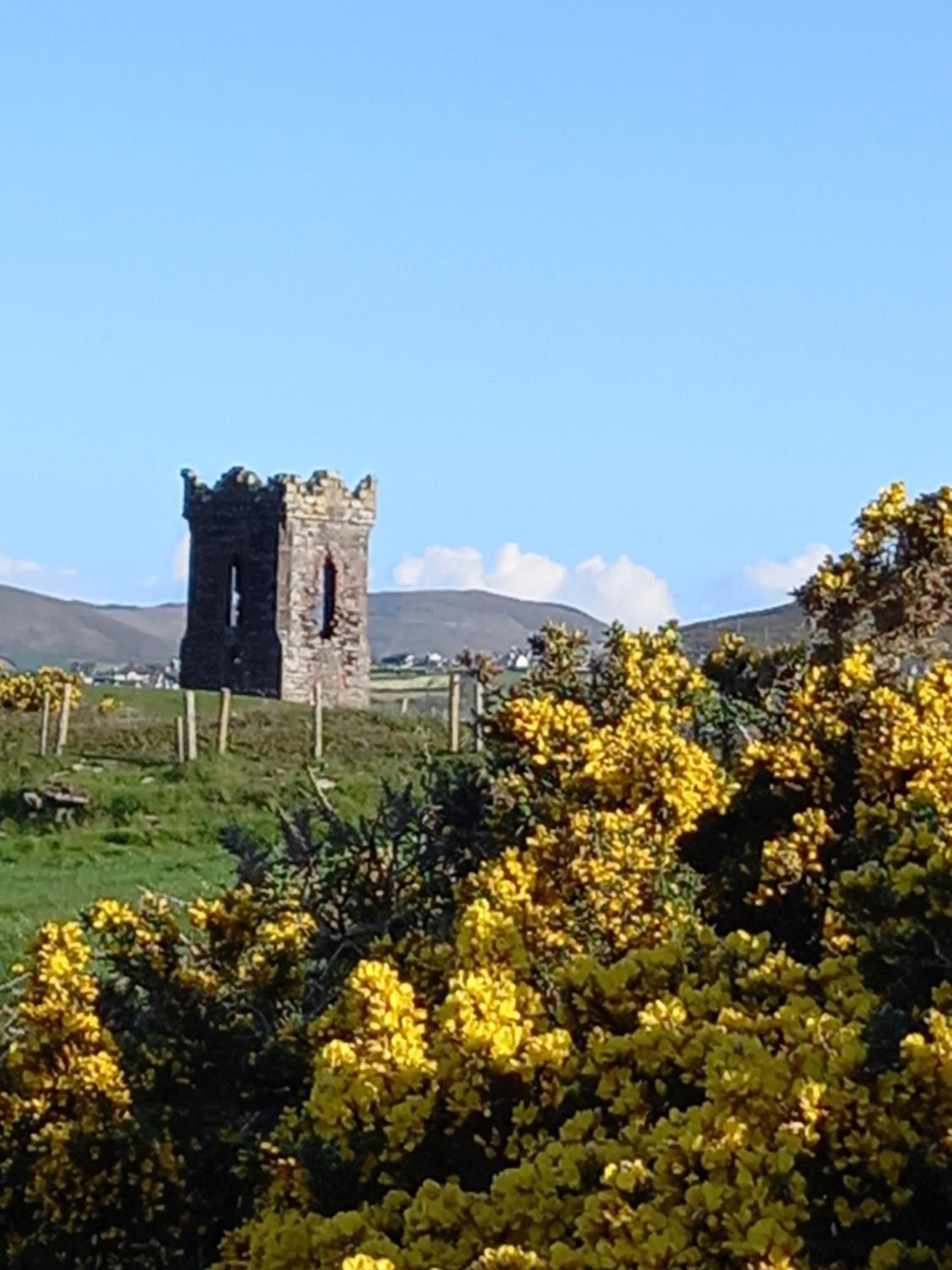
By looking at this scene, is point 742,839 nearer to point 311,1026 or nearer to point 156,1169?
point 311,1026

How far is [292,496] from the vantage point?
7138 cm

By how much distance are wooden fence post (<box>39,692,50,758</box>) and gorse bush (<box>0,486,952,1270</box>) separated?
1102 inches

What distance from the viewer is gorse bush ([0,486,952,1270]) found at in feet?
16.5

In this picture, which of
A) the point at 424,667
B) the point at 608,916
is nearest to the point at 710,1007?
the point at 608,916

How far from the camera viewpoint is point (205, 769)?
34.2 metres

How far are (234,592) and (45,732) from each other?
111 feet

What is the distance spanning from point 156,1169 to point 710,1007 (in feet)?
8.24

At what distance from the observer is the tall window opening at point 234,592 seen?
71.8 metres

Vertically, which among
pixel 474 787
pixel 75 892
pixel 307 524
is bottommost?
pixel 75 892

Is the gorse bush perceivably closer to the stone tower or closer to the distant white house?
the distant white house

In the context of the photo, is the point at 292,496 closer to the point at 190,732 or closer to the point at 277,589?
the point at 277,589

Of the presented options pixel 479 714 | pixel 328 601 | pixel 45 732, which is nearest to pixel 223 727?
pixel 45 732

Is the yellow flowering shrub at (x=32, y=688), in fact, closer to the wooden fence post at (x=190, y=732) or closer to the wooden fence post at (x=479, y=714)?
the wooden fence post at (x=190, y=732)

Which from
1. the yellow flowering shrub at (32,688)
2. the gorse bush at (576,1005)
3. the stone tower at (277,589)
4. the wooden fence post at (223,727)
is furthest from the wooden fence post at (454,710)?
the stone tower at (277,589)
